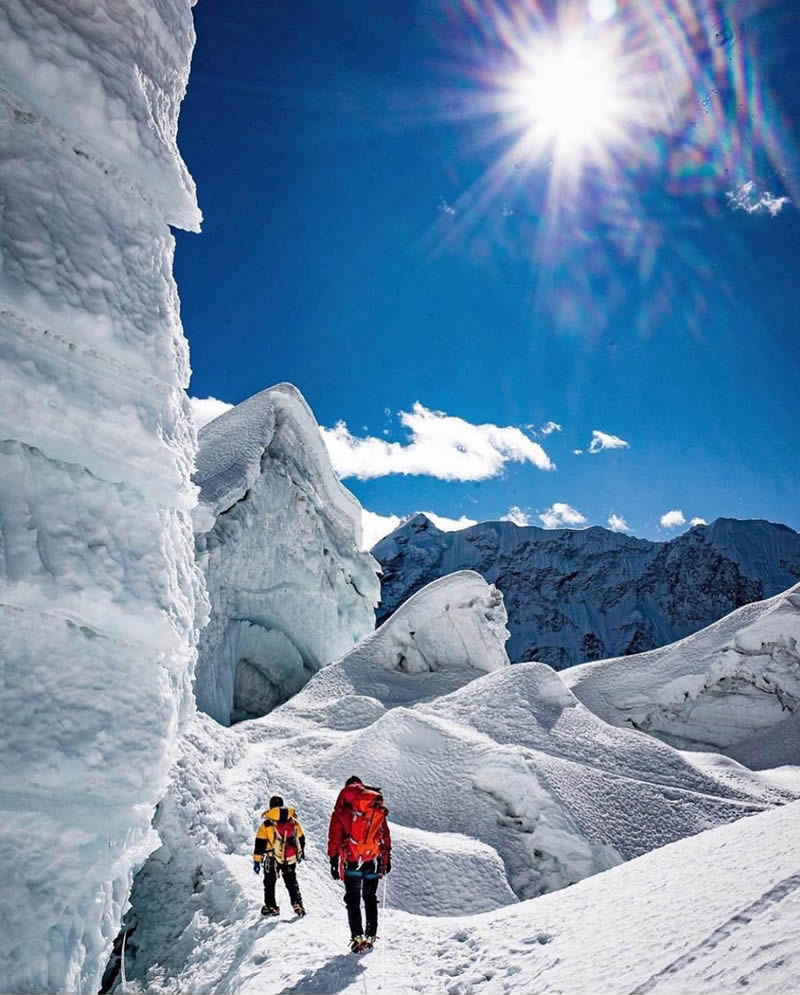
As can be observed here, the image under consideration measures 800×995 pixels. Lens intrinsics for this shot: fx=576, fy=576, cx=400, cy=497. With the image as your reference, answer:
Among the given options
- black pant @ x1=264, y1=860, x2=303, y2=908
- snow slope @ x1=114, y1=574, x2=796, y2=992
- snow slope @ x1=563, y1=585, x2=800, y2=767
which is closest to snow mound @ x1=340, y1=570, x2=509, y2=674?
snow slope @ x1=114, y1=574, x2=796, y2=992

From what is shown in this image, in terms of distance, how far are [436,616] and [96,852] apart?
15.0 metres

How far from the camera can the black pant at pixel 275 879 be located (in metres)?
5.56

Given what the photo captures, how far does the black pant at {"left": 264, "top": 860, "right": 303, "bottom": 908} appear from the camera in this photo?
5562mm

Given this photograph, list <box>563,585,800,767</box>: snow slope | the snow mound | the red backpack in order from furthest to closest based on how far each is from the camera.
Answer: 1. <box>563,585,800,767</box>: snow slope
2. the snow mound
3. the red backpack

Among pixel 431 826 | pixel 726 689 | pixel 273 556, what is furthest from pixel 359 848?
pixel 726 689

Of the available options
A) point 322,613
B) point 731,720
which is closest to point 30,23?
point 322,613

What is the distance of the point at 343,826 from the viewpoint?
4695 mm

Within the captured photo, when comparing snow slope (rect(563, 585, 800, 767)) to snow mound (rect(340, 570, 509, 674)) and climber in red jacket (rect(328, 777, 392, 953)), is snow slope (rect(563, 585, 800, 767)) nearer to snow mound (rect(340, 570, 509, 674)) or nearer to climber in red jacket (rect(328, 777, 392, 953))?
snow mound (rect(340, 570, 509, 674))

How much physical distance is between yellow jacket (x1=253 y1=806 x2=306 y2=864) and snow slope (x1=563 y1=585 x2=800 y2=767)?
16.6 m

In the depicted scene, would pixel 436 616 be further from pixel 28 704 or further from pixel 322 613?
pixel 28 704

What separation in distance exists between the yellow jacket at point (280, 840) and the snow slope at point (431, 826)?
0.64m

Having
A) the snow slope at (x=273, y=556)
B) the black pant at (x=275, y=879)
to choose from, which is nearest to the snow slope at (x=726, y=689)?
the snow slope at (x=273, y=556)

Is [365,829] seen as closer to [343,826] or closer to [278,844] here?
[343,826]

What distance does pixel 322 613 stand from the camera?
2173 centimetres
